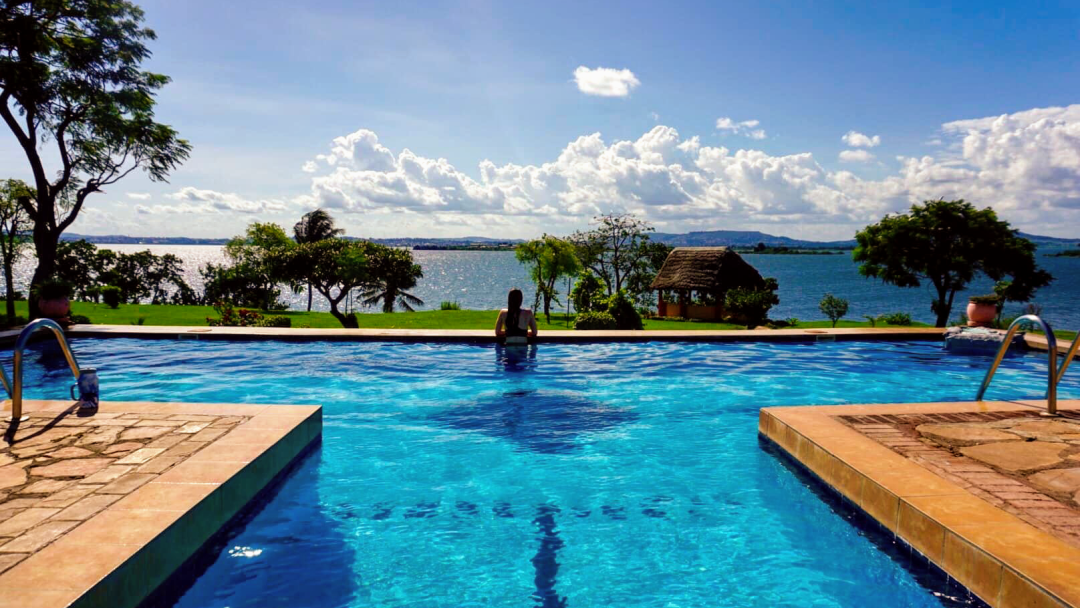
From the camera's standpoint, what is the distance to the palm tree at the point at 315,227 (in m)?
46.3

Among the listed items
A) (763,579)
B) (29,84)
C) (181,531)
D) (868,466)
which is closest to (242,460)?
(181,531)

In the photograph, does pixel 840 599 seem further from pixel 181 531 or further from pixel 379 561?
pixel 181 531

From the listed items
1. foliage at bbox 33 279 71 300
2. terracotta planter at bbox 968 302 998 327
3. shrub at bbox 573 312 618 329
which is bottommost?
shrub at bbox 573 312 618 329

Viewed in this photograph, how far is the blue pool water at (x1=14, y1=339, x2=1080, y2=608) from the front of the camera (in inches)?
176

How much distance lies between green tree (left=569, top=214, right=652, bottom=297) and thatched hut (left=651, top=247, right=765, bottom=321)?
27.5ft

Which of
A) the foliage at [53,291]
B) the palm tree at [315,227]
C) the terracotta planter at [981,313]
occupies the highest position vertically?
the palm tree at [315,227]

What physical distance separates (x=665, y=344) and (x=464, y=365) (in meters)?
4.76

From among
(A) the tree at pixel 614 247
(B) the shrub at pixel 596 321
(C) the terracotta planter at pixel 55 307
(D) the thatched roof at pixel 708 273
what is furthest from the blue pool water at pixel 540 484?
(A) the tree at pixel 614 247

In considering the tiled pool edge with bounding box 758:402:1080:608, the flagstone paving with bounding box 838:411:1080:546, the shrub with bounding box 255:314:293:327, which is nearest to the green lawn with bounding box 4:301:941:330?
the shrub with bounding box 255:314:293:327

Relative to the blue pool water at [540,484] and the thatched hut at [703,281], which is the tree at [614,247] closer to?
the thatched hut at [703,281]

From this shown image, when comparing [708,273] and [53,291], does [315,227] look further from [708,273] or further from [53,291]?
[53,291]

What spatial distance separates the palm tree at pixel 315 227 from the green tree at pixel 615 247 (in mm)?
18220

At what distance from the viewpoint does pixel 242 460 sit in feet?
16.5

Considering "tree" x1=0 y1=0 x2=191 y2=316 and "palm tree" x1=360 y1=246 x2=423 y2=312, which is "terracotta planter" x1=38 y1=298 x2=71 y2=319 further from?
"palm tree" x1=360 y1=246 x2=423 y2=312
